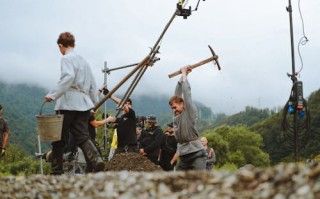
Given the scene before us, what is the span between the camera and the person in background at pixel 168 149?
9.38 meters

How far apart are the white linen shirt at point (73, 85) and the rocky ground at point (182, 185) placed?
2182mm

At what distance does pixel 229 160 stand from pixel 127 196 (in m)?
60.9

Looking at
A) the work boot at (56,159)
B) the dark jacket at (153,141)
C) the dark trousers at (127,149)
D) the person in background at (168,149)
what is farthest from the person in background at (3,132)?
the work boot at (56,159)

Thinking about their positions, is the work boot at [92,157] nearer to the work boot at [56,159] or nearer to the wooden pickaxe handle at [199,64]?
the work boot at [56,159]

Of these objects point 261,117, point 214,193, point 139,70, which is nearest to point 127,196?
point 214,193

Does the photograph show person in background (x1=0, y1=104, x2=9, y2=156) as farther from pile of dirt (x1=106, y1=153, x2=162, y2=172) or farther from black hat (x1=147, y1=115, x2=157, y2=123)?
black hat (x1=147, y1=115, x2=157, y2=123)

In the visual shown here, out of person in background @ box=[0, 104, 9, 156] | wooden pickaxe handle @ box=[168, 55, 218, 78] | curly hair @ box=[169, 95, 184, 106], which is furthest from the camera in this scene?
person in background @ box=[0, 104, 9, 156]

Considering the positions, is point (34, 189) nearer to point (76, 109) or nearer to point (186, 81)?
point (76, 109)

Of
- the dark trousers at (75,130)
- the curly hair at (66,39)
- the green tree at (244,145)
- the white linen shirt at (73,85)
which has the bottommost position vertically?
the green tree at (244,145)

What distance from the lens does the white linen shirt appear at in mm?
5953

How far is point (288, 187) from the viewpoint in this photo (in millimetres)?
2176

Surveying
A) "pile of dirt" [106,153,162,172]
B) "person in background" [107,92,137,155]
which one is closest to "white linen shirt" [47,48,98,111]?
"person in background" [107,92,137,155]

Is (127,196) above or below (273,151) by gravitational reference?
above

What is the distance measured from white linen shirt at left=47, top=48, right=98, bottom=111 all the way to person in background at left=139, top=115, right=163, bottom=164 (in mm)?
3568
